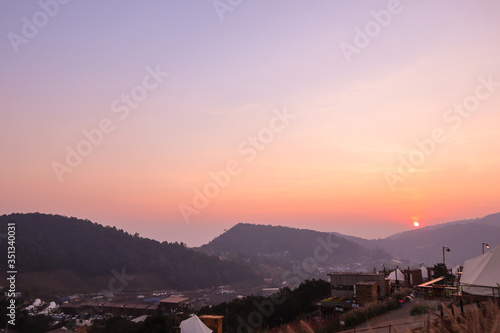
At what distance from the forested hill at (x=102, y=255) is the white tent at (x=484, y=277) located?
97045 millimetres

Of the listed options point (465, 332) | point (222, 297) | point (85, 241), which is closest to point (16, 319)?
point (465, 332)

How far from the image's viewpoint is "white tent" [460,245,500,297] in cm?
1056

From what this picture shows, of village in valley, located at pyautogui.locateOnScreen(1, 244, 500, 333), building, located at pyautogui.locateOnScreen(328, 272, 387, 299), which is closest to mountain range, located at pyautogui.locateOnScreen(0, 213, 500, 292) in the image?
village in valley, located at pyautogui.locateOnScreen(1, 244, 500, 333)

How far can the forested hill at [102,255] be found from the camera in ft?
324

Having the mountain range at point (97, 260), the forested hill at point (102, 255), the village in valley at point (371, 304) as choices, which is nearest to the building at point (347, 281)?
the village in valley at point (371, 304)

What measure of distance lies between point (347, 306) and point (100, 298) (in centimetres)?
7778

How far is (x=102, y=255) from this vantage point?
369 ft

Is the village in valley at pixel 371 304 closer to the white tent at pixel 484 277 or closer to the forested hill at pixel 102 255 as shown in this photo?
the white tent at pixel 484 277

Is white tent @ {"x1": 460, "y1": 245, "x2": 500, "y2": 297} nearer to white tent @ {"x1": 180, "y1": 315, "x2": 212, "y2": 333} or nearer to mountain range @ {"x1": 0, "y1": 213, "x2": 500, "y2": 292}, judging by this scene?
white tent @ {"x1": 180, "y1": 315, "x2": 212, "y2": 333}

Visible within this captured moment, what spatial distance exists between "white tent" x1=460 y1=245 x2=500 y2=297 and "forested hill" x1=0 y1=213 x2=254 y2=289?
9704 cm

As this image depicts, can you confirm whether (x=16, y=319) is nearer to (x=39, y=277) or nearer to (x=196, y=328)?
(x=196, y=328)

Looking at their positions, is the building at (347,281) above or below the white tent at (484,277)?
below

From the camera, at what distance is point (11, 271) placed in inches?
2908

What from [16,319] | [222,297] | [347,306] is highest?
[347,306]
